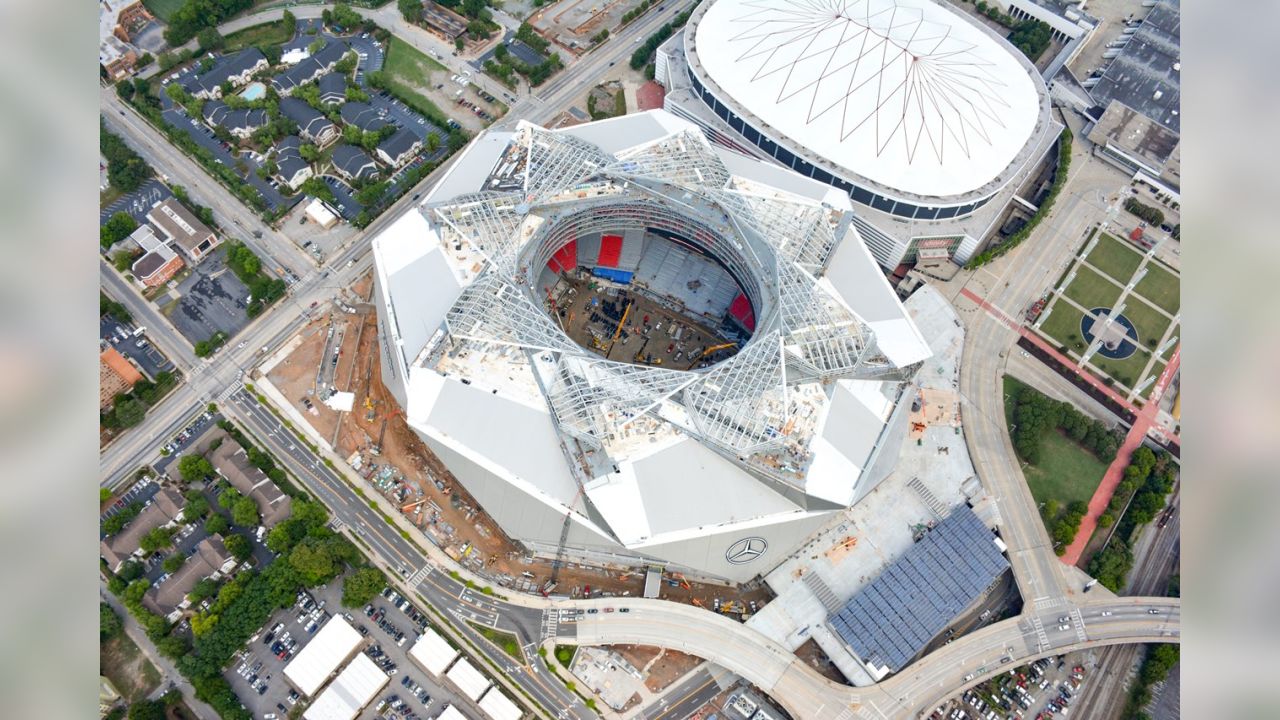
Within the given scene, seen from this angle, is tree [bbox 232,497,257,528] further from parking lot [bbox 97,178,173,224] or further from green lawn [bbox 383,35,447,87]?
green lawn [bbox 383,35,447,87]

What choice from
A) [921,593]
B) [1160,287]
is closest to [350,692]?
[921,593]

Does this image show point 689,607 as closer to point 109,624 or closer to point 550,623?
point 550,623

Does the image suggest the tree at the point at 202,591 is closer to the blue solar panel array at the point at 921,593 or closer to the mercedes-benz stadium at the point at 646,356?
the mercedes-benz stadium at the point at 646,356

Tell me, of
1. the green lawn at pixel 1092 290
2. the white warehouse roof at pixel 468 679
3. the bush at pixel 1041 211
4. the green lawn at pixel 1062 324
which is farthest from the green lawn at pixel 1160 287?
the white warehouse roof at pixel 468 679

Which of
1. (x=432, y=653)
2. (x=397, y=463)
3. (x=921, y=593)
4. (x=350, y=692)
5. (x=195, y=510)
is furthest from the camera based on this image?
(x=397, y=463)

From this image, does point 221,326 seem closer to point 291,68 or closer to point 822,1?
point 291,68

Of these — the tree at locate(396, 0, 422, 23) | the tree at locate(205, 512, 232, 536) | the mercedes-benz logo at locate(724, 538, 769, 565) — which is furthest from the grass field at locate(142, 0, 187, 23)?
the mercedes-benz logo at locate(724, 538, 769, 565)
